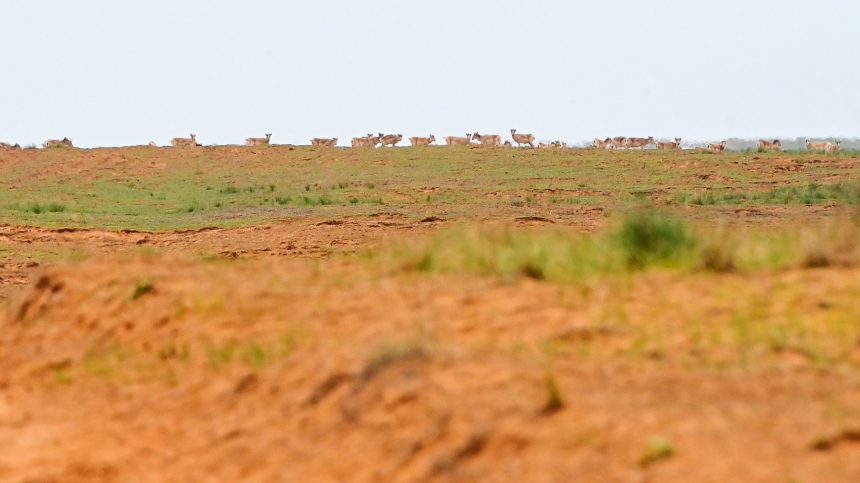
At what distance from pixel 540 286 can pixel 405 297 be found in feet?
3.43

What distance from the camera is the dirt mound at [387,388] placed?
6.34 m

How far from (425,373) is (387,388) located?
26 cm

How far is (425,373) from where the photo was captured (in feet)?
25.2

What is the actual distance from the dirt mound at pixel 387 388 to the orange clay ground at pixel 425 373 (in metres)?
0.02

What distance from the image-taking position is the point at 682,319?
8.41 meters

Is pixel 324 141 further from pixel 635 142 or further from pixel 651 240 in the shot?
pixel 651 240

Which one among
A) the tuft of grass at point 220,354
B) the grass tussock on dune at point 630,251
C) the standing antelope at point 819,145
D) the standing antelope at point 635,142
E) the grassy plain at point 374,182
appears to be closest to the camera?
the tuft of grass at point 220,354

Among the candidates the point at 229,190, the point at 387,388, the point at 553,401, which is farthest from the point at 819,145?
the point at 553,401

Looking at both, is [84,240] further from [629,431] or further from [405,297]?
[629,431]

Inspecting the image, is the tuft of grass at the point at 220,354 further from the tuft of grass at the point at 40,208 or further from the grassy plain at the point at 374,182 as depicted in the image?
the tuft of grass at the point at 40,208

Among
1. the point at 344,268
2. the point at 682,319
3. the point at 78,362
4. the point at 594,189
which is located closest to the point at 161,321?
the point at 78,362

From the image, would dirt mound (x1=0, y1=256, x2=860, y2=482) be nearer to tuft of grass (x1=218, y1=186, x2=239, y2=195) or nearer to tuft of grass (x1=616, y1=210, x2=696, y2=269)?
tuft of grass (x1=616, y1=210, x2=696, y2=269)

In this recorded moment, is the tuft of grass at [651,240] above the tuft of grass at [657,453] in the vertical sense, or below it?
above

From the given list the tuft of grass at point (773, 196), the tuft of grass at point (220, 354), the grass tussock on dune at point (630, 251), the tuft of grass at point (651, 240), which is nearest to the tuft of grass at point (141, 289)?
the tuft of grass at point (220, 354)
